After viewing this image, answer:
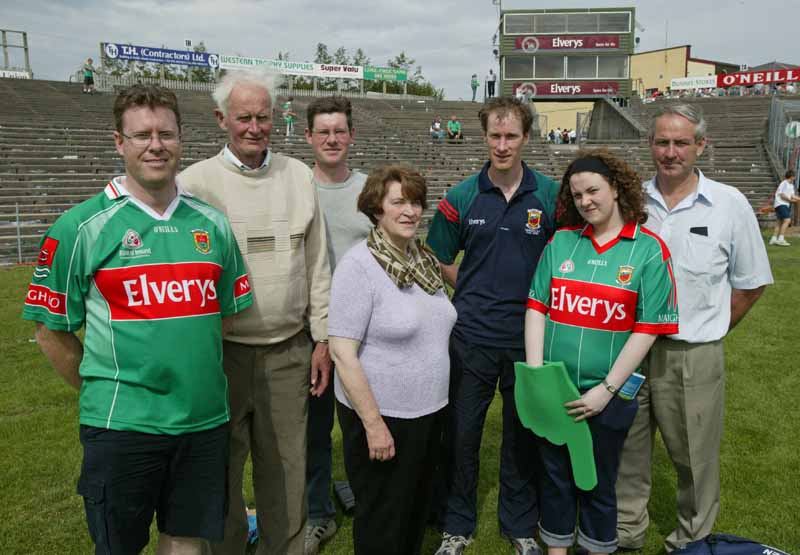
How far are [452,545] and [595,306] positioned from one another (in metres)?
1.50

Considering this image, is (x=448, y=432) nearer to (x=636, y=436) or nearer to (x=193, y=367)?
(x=636, y=436)

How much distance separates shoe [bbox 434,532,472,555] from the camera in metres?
3.13

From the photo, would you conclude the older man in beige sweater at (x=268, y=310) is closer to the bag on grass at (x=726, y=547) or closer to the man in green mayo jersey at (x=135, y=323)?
the man in green mayo jersey at (x=135, y=323)

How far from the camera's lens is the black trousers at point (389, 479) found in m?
2.44

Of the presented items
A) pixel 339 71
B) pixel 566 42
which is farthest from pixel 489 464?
pixel 339 71

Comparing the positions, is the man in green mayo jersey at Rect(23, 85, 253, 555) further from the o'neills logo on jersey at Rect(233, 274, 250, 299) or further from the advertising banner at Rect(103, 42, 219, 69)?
the advertising banner at Rect(103, 42, 219, 69)

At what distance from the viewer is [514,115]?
296 cm

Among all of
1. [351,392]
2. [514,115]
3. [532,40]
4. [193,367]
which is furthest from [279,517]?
[532,40]

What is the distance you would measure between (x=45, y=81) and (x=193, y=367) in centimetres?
3032

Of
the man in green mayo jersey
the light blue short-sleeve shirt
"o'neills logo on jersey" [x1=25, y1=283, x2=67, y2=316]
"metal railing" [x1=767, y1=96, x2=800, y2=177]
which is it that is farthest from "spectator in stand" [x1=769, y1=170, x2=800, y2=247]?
"o'neills logo on jersey" [x1=25, y1=283, x2=67, y2=316]

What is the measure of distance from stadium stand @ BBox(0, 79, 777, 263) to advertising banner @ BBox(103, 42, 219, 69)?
6.67ft

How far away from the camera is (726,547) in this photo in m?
2.67

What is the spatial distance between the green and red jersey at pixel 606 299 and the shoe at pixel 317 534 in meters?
1.60

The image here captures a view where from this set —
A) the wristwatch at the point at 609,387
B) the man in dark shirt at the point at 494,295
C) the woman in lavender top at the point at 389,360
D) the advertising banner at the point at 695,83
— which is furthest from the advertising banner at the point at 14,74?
the advertising banner at the point at 695,83
